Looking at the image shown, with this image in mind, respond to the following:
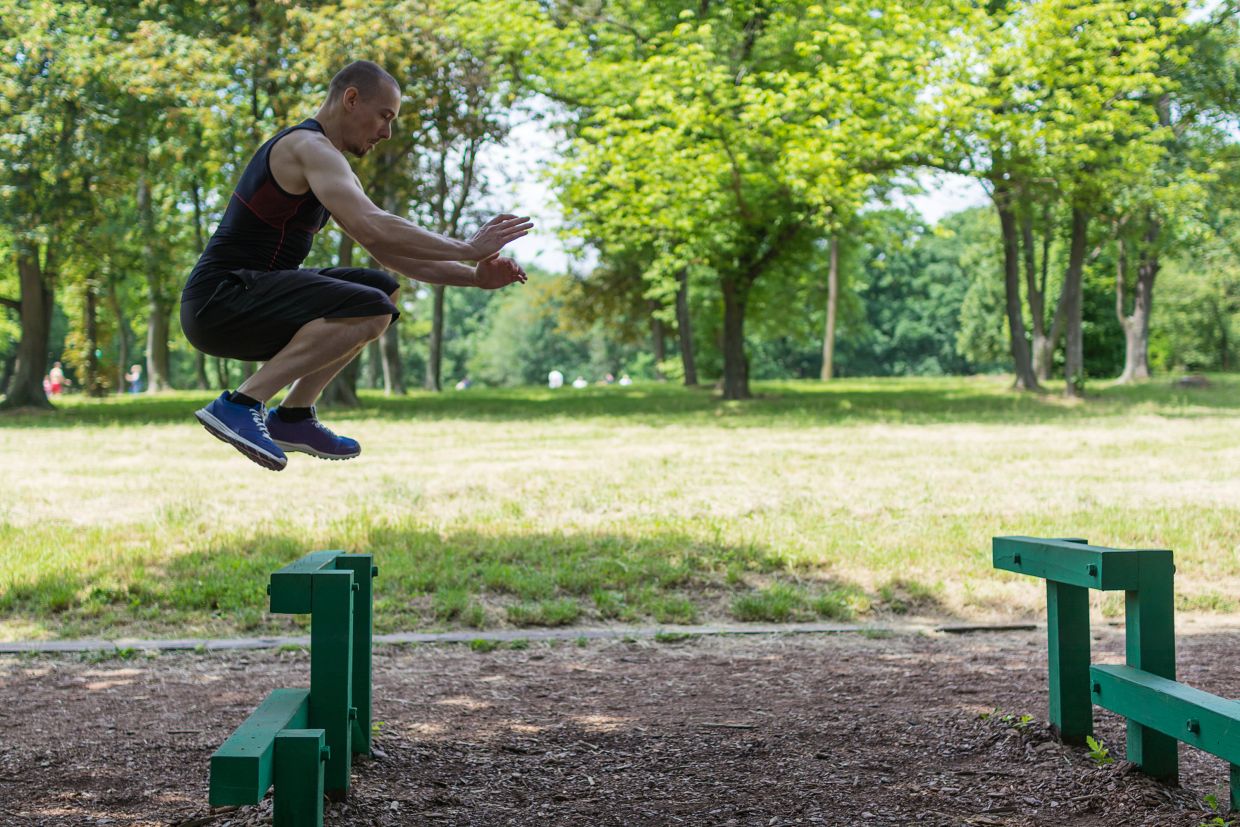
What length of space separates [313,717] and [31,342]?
2590 cm

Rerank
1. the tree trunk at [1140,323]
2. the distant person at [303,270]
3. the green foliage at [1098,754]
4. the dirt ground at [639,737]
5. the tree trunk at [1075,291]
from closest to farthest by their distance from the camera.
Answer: the distant person at [303,270] → the dirt ground at [639,737] → the green foliage at [1098,754] → the tree trunk at [1075,291] → the tree trunk at [1140,323]

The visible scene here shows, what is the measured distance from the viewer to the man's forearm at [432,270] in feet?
13.7

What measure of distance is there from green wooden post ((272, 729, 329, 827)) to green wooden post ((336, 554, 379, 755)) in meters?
1.30

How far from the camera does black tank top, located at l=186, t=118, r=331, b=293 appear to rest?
4191 mm

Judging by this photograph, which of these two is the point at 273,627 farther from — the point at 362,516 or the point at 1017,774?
the point at 1017,774

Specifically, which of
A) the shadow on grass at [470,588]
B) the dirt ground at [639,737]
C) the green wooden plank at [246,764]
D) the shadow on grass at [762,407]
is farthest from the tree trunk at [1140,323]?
the green wooden plank at [246,764]

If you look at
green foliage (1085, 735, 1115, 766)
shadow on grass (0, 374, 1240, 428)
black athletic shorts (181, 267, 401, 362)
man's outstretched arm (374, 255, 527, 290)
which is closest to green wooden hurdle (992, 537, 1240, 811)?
green foliage (1085, 735, 1115, 766)

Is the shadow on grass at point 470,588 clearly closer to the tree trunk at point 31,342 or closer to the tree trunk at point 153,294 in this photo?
the tree trunk at point 153,294

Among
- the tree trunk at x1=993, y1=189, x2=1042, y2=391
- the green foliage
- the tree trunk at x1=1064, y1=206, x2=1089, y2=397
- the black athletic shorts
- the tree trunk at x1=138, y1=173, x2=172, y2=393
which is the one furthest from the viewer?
the tree trunk at x1=1064, y1=206, x2=1089, y2=397

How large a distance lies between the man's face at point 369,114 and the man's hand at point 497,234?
1.80 feet

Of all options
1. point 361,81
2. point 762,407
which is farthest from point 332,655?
point 762,407

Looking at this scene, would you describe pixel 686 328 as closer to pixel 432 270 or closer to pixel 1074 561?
pixel 1074 561

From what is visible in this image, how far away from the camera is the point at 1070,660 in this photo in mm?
5141

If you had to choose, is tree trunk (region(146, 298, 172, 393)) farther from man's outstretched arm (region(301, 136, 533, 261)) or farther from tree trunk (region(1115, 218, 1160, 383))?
man's outstretched arm (region(301, 136, 533, 261))
